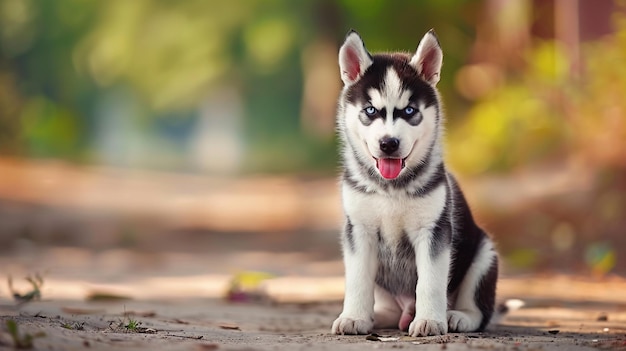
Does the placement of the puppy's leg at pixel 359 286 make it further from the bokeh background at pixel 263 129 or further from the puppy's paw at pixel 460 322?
the bokeh background at pixel 263 129

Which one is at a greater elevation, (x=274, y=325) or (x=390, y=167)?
(x=390, y=167)

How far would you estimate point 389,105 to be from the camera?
4.61m

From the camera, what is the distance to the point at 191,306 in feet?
21.5

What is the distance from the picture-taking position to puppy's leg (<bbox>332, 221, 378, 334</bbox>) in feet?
15.5

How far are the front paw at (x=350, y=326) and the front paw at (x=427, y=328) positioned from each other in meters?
0.28

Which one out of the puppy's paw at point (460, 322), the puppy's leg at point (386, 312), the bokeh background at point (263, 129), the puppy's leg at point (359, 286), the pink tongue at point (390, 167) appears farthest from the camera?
the bokeh background at point (263, 129)

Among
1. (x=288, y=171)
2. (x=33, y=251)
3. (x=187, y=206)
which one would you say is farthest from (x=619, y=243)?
(x=288, y=171)

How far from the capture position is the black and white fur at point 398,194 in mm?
4605

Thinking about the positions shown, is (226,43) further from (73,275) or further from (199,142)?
(73,275)

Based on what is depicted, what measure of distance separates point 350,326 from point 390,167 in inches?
33.1

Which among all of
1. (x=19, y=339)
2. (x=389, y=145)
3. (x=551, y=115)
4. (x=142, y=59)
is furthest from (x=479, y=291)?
(x=142, y=59)

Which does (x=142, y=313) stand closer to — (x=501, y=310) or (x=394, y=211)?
(x=394, y=211)

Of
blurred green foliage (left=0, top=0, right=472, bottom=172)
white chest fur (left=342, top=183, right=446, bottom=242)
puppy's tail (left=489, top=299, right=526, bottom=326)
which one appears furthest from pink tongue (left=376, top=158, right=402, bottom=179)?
blurred green foliage (left=0, top=0, right=472, bottom=172)

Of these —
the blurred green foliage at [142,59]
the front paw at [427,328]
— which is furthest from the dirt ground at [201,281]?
the blurred green foliage at [142,59]
